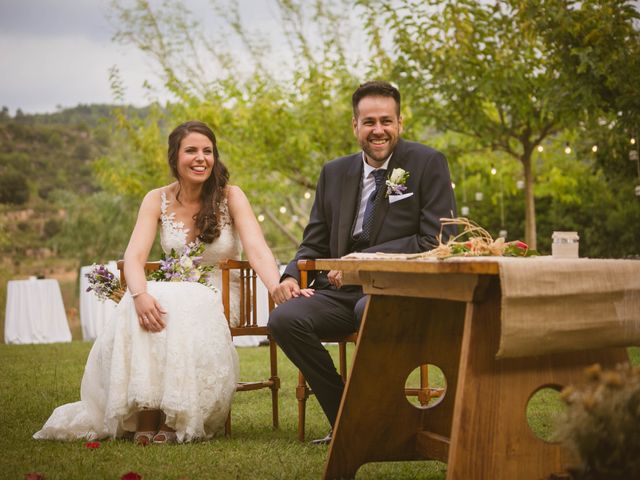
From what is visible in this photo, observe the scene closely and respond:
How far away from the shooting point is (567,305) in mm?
2471

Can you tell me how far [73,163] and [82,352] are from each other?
14.6 m

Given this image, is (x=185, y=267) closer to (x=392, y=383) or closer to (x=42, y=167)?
(x=392, y=383)

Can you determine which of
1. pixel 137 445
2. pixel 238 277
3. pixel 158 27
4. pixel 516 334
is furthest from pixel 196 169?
pixel 158 27

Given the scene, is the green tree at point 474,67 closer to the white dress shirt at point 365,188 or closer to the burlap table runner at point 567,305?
the white dress shirt at point 365,188

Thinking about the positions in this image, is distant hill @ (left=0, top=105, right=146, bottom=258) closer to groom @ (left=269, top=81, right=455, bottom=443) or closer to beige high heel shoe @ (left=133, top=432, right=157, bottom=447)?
beige high heel shoe @ (left=133, top=432, right=157, bottom=447)

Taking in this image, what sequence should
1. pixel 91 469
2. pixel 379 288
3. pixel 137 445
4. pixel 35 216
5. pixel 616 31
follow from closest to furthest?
pixel 379 288, pixel 91 469, pixel 137 445, pixel 616 31, pixel 35 216

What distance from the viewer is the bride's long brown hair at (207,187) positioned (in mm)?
4707

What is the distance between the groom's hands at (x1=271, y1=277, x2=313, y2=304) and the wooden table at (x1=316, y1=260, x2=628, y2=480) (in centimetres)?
80

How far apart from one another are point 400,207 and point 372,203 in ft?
0.53

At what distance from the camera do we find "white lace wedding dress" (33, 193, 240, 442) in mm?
4016

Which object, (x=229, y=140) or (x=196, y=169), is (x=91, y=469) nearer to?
(x=196, y=169)

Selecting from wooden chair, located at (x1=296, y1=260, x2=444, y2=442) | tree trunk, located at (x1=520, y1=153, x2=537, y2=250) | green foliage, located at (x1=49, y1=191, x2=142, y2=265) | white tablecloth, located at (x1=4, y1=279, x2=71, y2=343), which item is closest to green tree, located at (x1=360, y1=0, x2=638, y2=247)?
tree trunk, located at (x1=520, y1=153, x2=537, y2=250)

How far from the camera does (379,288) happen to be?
307 centimetres

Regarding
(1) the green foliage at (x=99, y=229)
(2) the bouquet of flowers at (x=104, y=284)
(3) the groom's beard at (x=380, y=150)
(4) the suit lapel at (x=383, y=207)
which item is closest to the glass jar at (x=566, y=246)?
(4) the suit lapel at (x=383, y=207)
